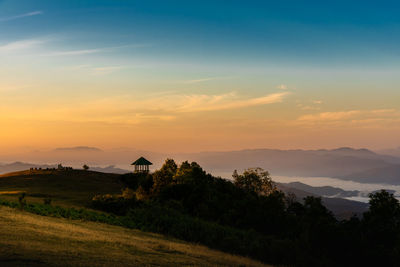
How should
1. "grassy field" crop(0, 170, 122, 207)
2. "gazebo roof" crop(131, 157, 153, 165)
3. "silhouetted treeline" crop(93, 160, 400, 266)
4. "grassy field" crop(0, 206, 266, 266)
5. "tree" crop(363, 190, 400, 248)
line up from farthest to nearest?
"gazebo roof" crop(131, 157, 153, 165)
"tree" crop(363, 190, 400, 248)
"grassy field" crop(0, 170, 122, 207)
"silhouetted treeline" crop(93, 160, 400, 266)
"grassy field" crop(0, 206, 266, 266)

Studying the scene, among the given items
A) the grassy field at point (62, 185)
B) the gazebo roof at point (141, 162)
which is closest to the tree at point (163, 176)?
the grassy field at point (62, 185)

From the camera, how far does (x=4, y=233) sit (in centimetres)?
3047

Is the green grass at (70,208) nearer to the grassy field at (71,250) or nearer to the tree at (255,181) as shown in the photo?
the grassy field at (71,250)

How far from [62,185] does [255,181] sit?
56.0 m

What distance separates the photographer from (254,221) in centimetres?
8319

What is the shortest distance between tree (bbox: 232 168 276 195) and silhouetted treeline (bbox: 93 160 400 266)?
14.7 m

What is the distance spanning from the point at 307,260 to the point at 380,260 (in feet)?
72.2

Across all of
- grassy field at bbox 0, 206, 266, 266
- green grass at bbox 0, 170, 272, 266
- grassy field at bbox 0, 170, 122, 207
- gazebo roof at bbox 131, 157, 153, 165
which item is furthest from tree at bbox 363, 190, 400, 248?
gazebo roof at bbox 131, 157, 153, 165

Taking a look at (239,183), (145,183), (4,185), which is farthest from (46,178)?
(239,183)

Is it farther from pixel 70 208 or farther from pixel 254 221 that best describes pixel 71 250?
pixel 254 221

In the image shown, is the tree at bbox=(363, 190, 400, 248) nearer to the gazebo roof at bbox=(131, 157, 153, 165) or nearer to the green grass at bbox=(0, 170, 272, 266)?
the green grass at bbox=(0, 170, 272, 266)

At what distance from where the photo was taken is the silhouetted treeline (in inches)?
2147

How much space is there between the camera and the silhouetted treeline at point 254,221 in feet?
179

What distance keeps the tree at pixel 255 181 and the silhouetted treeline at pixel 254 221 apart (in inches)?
580
